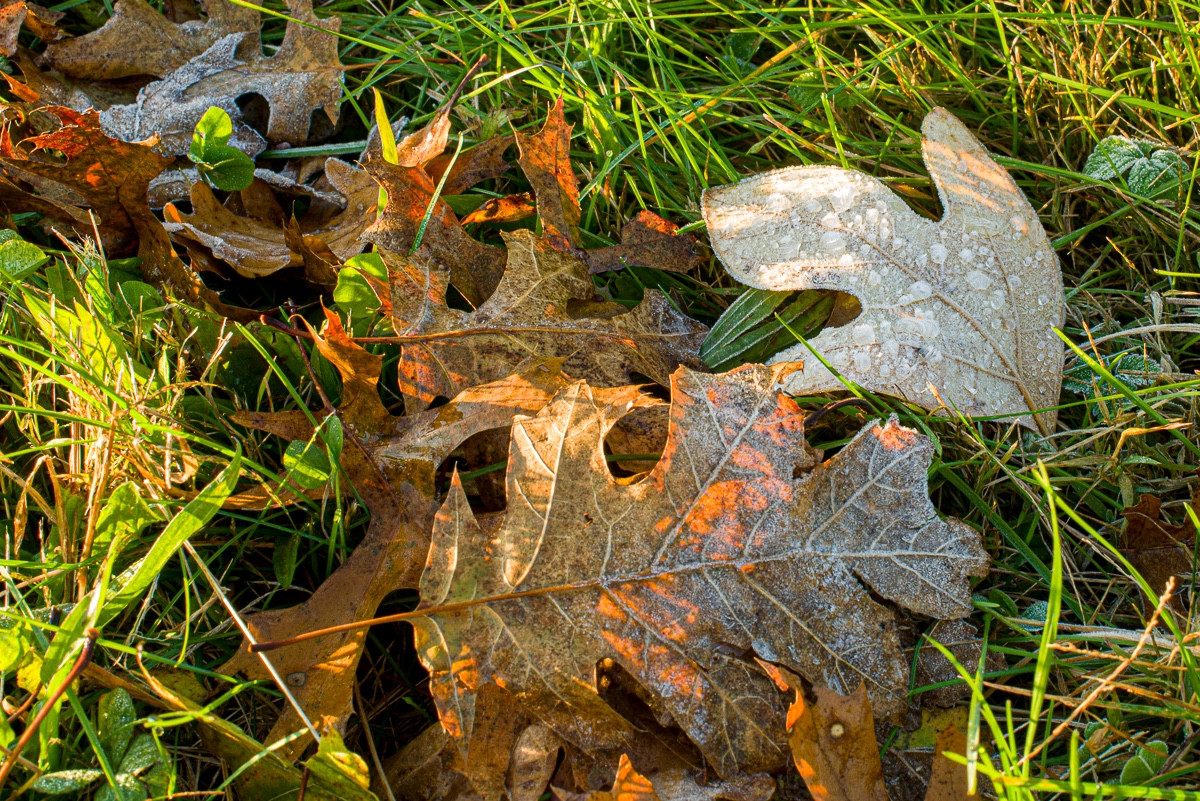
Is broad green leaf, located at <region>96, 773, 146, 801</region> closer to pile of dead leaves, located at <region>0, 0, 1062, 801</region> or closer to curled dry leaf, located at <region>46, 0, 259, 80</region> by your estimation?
pile of dead leaves, located at <region>0, 0, 1062, 801</region>

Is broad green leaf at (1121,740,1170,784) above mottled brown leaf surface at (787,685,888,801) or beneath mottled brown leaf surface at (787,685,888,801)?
beneath

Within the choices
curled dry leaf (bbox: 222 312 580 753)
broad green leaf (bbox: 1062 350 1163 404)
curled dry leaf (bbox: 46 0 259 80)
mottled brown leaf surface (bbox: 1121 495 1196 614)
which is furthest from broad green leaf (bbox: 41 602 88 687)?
broad green leaf (bbox: 1062 350 1163 404)

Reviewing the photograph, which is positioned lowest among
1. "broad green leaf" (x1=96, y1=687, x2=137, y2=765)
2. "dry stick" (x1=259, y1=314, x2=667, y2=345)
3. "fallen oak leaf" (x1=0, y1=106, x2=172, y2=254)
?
"broad green leaf" (x1=96, y1=687, x2=137, y2=765)

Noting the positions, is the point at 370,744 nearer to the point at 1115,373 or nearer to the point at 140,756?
the point at 140,756

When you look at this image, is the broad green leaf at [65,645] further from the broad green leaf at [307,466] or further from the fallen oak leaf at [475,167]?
the fallen oak leaf at [475,167]

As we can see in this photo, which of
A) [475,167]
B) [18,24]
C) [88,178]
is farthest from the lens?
[18,24]

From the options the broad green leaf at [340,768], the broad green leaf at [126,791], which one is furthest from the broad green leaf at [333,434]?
the broad green leaf at [126,791]

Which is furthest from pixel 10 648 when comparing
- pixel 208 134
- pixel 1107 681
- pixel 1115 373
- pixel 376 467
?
pixel 1115 373
